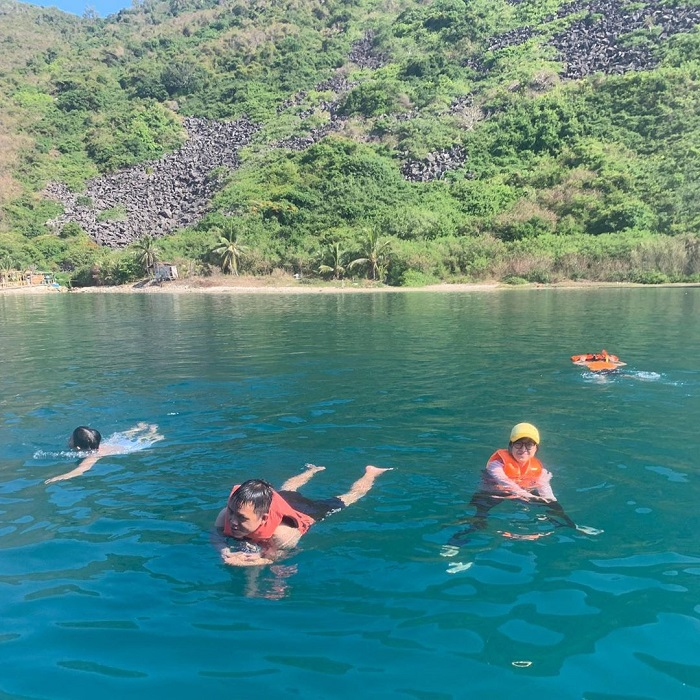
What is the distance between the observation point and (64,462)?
929 centimetres

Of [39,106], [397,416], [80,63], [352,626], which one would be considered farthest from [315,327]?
[80,63]

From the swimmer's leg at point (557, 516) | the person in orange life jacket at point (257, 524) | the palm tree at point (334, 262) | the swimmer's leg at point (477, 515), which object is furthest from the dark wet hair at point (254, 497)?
the palm tree at point (334, 262)

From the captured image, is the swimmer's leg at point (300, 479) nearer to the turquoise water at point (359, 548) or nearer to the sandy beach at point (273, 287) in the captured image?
the turquoise water at point (359, 548)

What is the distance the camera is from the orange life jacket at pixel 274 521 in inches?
234

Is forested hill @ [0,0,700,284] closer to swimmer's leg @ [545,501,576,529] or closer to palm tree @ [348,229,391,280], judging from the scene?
palm tree @ [348,229,391,280]

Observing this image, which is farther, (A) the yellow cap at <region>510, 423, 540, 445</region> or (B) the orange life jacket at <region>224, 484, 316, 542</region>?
(A) the yellow cap at <region>510, 423, 540, 445</region>

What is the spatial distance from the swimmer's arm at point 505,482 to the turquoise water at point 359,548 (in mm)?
168

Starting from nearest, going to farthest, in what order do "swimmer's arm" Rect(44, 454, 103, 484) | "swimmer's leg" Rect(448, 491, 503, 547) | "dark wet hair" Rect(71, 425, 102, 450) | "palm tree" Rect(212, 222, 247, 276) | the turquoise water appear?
the turquoise water
"swimmer's leg" Rect(448, 491, 503, 547)
"swimmer's arm" Rect(44, 454, 103, 484)
"dark wet hair" Rect(71, 425, 102, 450)
"palm tree" Rect(212, 222, 247, 276)

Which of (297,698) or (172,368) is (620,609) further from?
(172,368)

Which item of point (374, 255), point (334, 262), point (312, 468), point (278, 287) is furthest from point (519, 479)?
point (334, 262)

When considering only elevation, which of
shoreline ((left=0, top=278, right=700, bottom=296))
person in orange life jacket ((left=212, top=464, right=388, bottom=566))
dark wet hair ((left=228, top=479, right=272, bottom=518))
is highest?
shoreline ((left=0, top=278, right=700, bottom=296))

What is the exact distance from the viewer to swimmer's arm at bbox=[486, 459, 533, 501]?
23.4 feet

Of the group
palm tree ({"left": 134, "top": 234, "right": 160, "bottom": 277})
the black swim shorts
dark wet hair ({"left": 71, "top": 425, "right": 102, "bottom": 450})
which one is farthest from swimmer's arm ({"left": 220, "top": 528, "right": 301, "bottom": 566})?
palm tree ({"left": 134, "top": 234, "right": 160, "bottom": 277})

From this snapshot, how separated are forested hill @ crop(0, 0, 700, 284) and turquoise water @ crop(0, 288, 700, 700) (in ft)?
150
